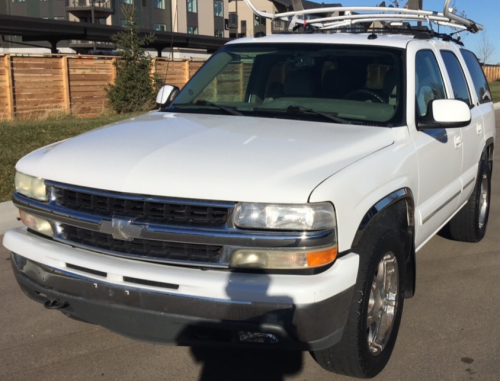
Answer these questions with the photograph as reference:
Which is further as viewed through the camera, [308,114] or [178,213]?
[308,114]

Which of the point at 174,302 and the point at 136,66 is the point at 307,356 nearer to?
the point at 174,302

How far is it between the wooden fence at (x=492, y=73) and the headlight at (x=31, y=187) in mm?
55034

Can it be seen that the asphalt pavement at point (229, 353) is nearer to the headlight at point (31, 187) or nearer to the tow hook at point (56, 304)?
the tow hook at point (56, 304)

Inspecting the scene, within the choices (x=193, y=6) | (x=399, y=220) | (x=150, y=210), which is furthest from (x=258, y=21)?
(x=150, y=210)

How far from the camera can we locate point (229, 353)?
3.92 m

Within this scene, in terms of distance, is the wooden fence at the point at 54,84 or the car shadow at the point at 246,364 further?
the wooden fence at the point at 54,84

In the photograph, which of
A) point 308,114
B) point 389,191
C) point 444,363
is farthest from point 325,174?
point 444,363

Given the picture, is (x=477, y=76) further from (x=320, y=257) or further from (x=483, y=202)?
(x=320, y=257)

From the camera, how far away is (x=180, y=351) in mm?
3930

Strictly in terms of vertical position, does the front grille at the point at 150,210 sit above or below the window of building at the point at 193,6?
below

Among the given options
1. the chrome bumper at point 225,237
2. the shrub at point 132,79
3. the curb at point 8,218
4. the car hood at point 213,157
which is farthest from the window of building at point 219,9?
the chrome bumper at point 225,237

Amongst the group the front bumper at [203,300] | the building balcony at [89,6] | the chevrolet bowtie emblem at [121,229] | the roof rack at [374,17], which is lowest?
the front bumper at [203,300]

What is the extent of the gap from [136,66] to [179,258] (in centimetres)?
1718

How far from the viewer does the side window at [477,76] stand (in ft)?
20.7
